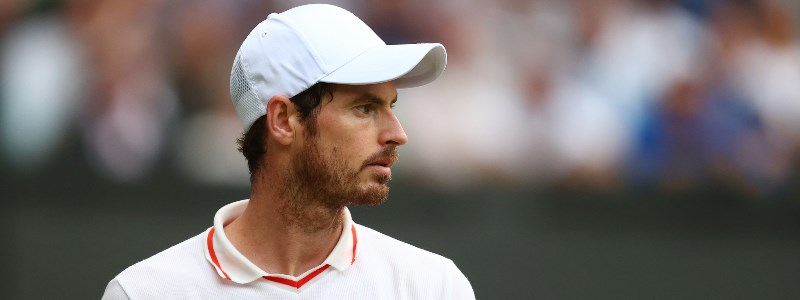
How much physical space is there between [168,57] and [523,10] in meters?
1.59

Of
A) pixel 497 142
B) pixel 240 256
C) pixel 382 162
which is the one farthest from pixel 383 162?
pixel 497 142

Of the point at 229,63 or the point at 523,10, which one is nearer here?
the point at 229,63

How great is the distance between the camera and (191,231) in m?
5.21

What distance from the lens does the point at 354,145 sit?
240cm

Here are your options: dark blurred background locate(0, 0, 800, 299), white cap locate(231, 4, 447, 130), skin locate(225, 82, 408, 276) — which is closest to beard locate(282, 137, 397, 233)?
skin locate(225, 82, 408, 276)

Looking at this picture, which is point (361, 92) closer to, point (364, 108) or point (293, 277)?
point (364, 108)

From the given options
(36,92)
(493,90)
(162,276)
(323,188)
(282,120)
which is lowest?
(162,276)

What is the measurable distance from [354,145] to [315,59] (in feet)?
0.58

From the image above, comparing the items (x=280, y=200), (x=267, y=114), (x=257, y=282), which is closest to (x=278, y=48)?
(x=267, y=114)

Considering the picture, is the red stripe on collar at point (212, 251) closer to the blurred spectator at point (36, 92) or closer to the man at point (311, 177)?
the man at point (311, 177)

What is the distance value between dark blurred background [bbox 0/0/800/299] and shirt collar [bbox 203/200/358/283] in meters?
2.64

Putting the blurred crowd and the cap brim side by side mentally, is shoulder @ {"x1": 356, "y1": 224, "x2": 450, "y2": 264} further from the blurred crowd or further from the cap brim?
the blurred crowd

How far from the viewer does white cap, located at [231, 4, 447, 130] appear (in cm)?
237

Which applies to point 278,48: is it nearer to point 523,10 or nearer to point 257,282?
point 257,282
